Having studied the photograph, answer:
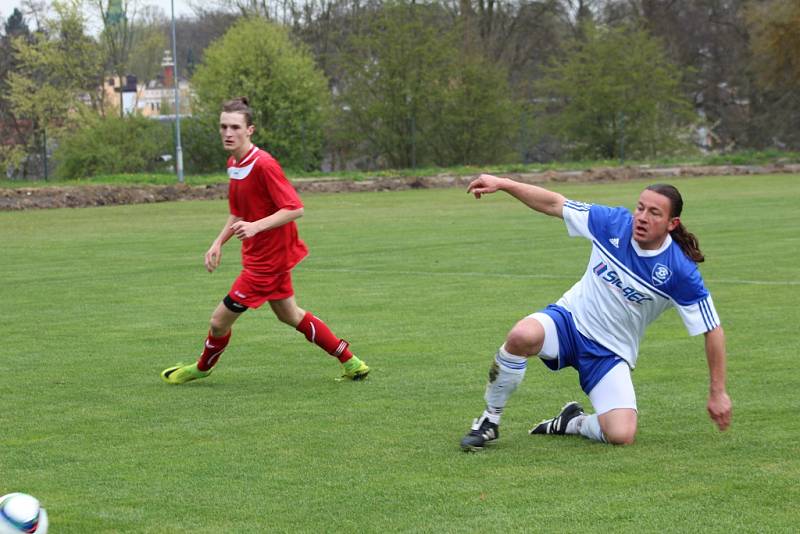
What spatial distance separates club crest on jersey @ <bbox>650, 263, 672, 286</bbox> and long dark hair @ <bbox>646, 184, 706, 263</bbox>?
164mm

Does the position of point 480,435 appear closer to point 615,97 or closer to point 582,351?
point 582,351

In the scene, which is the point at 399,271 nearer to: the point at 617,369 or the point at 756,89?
the point at 617,369

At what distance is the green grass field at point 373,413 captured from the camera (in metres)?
5.25

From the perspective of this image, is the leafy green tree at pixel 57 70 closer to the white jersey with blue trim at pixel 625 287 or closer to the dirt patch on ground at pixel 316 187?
the dirt patch on ground at pixel 316 187

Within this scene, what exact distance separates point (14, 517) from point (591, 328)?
3.25 meters

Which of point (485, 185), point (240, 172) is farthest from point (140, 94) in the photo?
point (485, 185)

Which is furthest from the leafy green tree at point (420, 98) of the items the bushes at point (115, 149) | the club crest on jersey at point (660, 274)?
the club crest on jersey at point (660, 274)

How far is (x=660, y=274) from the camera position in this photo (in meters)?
6.28

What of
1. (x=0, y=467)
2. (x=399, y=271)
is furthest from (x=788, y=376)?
(x=399, y=271)

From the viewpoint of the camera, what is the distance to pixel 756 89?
62750 millimetres

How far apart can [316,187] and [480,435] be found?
104 ft

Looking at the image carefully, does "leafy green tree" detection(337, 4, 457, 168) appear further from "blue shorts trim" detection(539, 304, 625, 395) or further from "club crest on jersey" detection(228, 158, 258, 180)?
"blue shorts trim" detection(539, 304, 625, 395)

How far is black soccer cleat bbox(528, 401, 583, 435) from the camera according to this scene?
6637mm

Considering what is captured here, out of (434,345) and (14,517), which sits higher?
(14,517)
